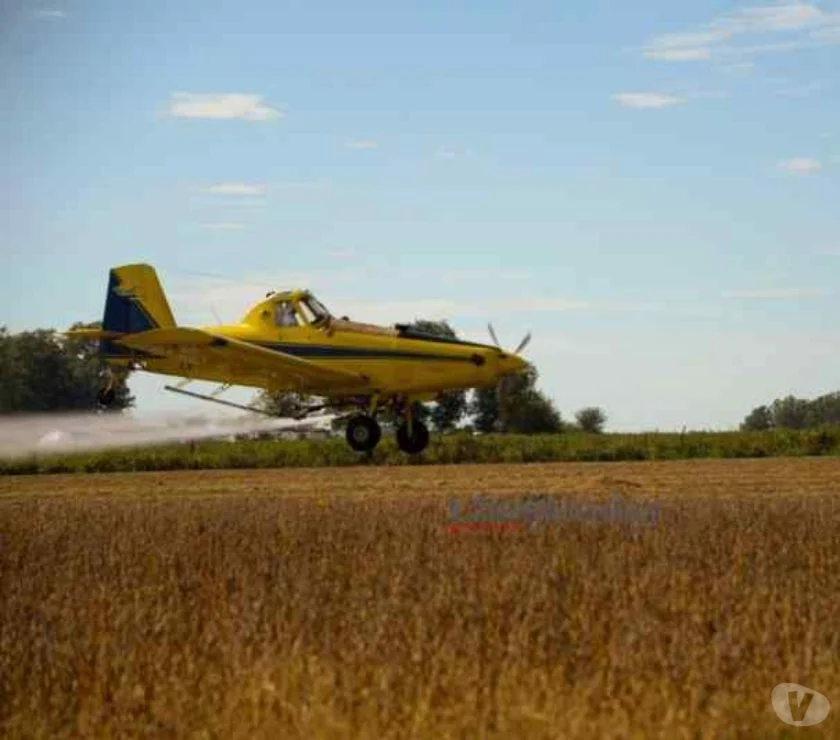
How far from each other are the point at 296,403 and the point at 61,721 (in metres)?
24.6

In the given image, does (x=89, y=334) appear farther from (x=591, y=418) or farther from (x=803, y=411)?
(x=803, y=411)

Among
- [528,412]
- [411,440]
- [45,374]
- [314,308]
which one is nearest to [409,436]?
[411,440]

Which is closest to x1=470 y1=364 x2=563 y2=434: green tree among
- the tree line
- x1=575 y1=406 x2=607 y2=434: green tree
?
x1=575 y1=406 x2=607 y2=434: green tree

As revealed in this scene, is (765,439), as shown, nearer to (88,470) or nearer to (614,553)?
(88,470)

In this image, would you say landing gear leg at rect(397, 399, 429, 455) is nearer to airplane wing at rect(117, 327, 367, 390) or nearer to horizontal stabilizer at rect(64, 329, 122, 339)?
airplane wing at rect(117, 327, 367, 390)

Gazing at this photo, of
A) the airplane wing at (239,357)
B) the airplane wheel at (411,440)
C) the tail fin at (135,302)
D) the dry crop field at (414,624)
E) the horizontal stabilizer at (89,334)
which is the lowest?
the dry crop field at (414,624)

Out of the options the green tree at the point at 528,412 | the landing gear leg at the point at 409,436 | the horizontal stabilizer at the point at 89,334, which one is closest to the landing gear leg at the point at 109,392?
the horizontal stabilizer at the point at 89,334

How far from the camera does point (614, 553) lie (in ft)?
46.1

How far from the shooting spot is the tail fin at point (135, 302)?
3356 cm

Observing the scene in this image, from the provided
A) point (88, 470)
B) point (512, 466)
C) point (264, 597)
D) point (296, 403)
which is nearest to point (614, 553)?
point (264, 597)

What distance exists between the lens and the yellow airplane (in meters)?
31.8

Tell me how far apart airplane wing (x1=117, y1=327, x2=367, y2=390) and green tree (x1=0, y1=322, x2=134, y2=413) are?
13755 millimetres

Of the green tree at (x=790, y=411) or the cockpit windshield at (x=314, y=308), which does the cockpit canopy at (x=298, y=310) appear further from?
the green tree at (x=790, y=411)

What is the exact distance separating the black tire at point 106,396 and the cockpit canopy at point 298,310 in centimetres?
371
